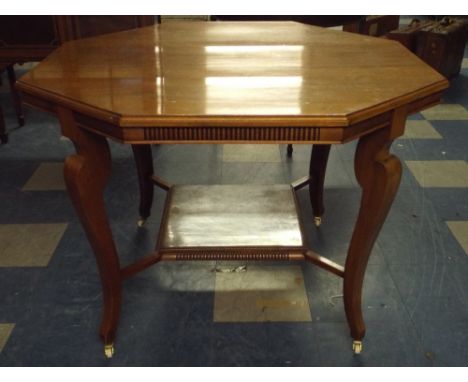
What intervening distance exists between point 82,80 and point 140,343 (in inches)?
31.7

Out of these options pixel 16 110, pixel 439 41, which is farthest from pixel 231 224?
pixel 439 41

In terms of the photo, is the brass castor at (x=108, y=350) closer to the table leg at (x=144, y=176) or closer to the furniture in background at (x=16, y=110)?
the table leg at (x=144, y=176)

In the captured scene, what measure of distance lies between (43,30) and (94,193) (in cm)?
167

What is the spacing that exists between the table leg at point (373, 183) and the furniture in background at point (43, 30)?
180 cm

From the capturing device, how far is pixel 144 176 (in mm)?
1873

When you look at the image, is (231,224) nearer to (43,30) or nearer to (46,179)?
(46,179)

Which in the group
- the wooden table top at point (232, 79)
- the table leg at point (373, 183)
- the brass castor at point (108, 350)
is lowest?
the brass castor at point (108, 350)

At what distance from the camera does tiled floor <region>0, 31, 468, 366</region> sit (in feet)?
4.64

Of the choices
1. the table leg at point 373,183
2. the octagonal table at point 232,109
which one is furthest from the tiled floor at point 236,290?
the table leg at point 373,183

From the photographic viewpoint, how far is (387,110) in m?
1.02

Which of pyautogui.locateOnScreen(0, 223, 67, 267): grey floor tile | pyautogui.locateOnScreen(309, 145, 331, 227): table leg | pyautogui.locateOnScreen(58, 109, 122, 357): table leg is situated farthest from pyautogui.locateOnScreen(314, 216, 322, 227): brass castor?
pyautogui.locateOnScreen(0, 223, 67, 267): grey floor tile

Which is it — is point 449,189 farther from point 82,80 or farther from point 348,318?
point 82,80

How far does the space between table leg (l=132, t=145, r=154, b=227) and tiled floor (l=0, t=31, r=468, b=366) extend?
0.24 feet

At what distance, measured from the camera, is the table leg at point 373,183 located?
110cm
